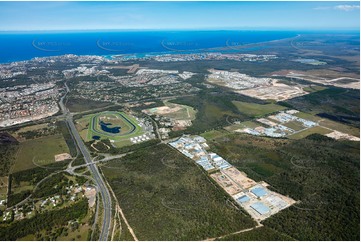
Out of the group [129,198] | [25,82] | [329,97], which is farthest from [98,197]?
[25,82]

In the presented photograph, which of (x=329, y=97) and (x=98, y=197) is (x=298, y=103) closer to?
(x=329, y=97)

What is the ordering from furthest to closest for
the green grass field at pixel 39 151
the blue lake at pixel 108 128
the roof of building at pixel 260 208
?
1. the blue lake at pixel 108 128
2. the green grass field at pixel 39 151
3. the roof of building at pixel 260 208

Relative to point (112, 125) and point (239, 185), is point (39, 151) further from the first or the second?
point (239, 185)

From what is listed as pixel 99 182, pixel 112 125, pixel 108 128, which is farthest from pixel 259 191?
pixel 112 125

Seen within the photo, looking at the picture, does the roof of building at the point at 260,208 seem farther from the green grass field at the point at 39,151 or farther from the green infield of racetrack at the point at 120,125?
the green grass field at the point at 39,151

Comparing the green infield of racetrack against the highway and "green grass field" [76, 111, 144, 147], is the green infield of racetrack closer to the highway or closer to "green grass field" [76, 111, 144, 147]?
"green grass field" [76, 111, 144, 147]

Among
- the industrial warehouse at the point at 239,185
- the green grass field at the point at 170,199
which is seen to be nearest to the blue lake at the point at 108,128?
the green grass field at the point at 170,199

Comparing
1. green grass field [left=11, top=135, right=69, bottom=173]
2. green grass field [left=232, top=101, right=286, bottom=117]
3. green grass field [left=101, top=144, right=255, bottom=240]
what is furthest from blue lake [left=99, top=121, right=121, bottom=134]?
green grass field [left=232, top=101, right=286, bottom=117]
